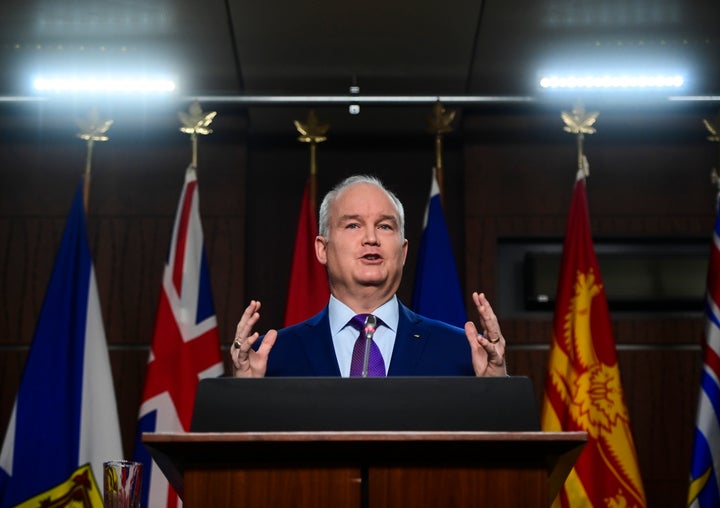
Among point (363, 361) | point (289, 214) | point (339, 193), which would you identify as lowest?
A: point (363, 361)

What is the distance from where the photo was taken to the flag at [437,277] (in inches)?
163

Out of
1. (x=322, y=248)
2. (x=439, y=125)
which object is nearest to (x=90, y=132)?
(x=439, y=125)

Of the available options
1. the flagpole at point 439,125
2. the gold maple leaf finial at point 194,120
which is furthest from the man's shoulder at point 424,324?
the gold maple leaf finial at point 194,120

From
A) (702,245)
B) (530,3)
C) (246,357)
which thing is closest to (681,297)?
(702,245)

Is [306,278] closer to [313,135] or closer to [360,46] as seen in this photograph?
[313,135]

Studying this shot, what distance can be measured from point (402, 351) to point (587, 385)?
1.86 m

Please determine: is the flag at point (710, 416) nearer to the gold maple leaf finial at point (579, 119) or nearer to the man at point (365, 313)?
the gold maple leaf finial at point (579, 119)

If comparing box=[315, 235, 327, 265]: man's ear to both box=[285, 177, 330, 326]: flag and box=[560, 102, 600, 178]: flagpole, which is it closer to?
box=[285, 177, 330, 326]: flag

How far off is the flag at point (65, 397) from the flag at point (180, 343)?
0.68 ft

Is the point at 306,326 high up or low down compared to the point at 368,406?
up

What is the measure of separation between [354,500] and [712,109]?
3759 mm

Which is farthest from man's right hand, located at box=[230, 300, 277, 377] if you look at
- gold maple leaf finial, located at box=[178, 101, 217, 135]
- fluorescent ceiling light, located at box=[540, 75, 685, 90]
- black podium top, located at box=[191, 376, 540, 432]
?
fluorescent ceiling light, located at box=[540, 75, 685, 90]

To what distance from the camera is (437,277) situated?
4.19m

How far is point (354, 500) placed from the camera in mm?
1540
